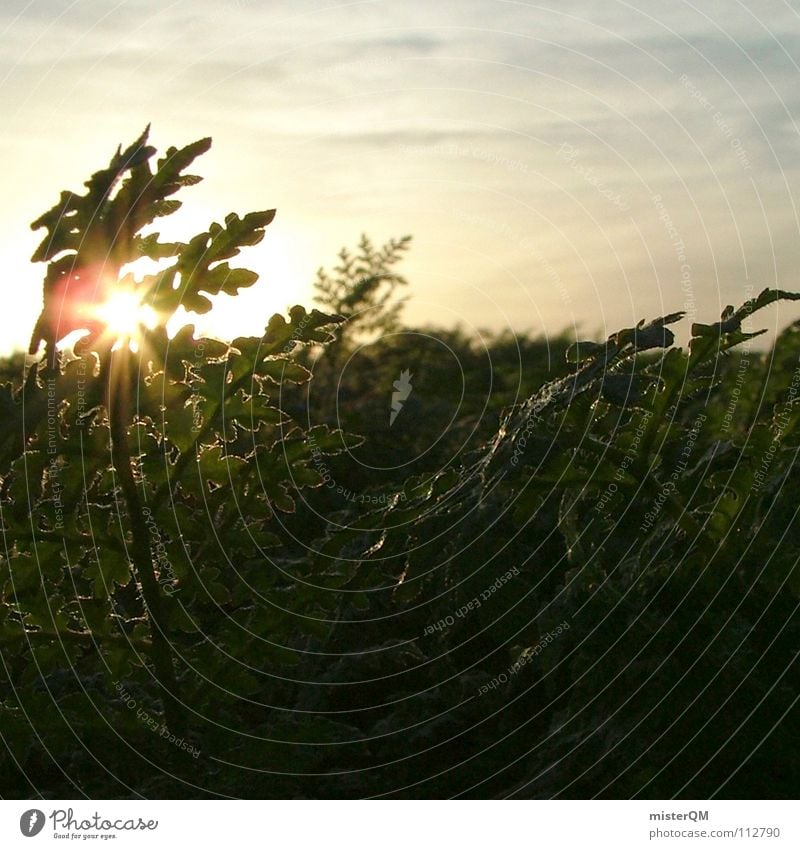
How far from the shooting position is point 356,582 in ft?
9.31

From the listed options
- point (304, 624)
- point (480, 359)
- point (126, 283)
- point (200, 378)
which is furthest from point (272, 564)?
point (480, 359)

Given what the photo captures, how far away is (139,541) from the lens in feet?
8.36

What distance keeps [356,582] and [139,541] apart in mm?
514

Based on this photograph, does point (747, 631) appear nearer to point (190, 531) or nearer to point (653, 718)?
point (653, 718)

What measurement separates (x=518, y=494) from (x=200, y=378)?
688mm

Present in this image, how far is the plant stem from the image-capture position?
2521 mm

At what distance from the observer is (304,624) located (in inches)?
106

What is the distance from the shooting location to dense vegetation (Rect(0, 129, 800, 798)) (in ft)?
8.04

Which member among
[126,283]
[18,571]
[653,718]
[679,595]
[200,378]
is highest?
[126,283]

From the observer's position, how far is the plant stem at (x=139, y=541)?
2.52 meters

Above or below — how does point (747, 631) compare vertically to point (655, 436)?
below

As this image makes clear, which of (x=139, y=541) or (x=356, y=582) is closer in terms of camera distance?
(x=139, y=541)

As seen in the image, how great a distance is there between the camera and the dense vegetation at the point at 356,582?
2449 mm

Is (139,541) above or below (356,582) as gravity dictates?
above
